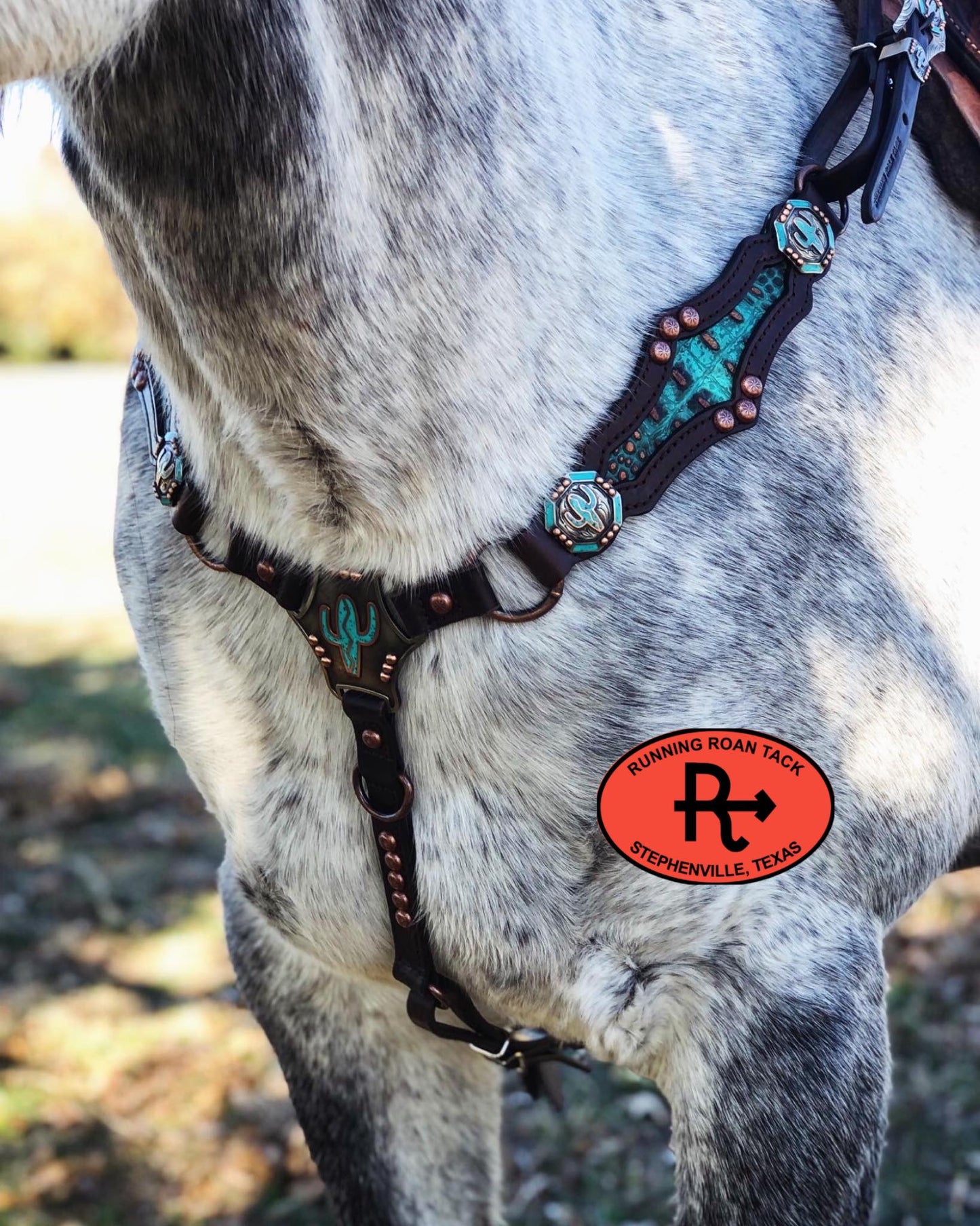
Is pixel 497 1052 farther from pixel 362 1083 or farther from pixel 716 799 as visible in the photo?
pixel 716 799

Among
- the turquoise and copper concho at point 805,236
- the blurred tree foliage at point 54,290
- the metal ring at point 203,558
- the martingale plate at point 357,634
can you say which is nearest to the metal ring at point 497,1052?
the martingale plate at point 357,634

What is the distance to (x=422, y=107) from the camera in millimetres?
1092

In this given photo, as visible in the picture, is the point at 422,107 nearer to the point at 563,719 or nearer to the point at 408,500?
the point at 408,500

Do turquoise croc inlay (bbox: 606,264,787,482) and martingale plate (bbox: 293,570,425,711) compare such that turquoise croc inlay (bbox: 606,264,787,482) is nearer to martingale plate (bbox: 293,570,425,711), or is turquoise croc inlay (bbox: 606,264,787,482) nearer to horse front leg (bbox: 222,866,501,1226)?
martingale plate (bbox: 293,570,425,711)

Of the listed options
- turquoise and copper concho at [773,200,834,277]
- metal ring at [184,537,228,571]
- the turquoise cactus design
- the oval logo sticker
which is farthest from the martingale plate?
turquoise and copper concho at [773,200,834,277]

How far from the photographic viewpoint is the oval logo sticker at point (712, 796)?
4.36 ft

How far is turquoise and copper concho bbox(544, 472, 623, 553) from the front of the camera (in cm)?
125

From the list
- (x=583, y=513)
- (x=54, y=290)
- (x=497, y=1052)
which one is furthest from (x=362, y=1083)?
(x=54, y=290)

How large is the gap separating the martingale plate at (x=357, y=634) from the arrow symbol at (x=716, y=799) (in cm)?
32

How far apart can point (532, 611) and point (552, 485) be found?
4.9 inches

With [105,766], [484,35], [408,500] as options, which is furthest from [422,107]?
[105,766]

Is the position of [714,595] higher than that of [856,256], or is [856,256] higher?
[856,256]

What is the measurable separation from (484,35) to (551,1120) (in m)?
2.70

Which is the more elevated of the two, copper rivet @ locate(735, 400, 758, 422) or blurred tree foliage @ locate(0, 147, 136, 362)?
copper rivet @ locate(735, 400, 758, 422)
